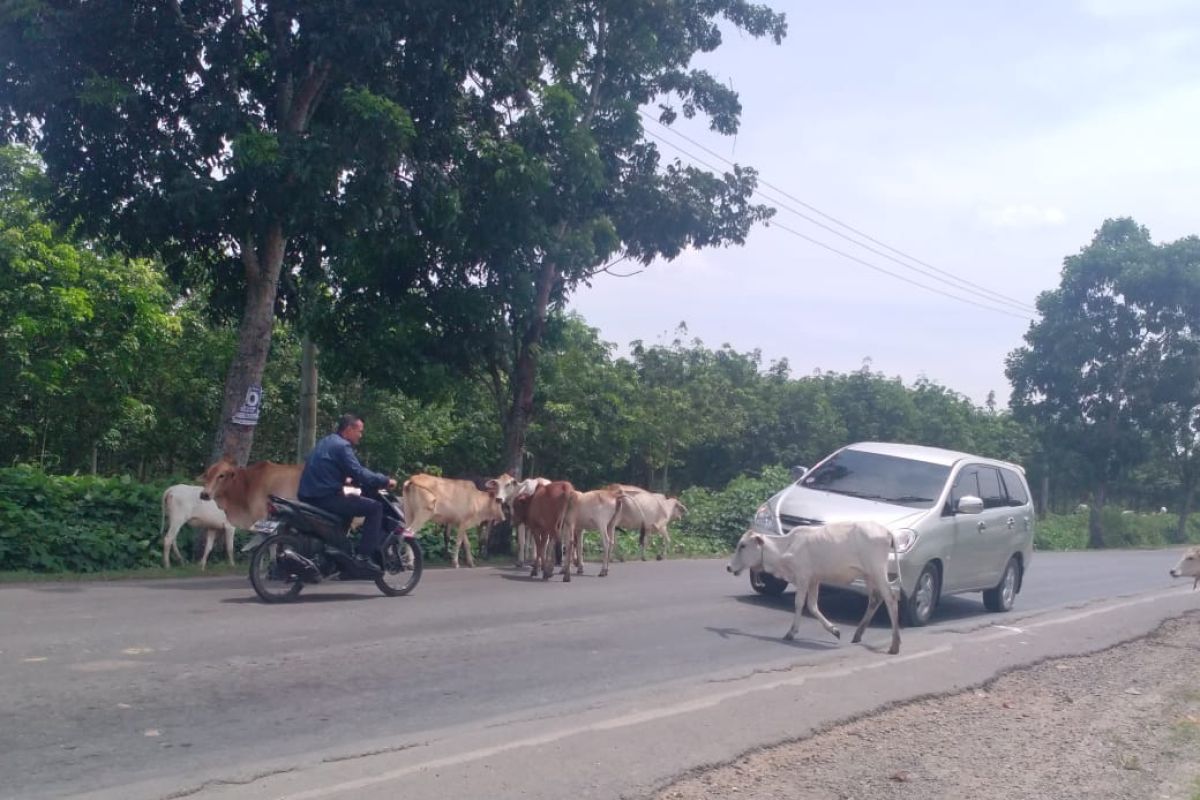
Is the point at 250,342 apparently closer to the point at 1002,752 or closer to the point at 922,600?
the point at 922,600

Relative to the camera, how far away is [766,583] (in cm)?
1420

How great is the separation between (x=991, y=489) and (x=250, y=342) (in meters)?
10.3

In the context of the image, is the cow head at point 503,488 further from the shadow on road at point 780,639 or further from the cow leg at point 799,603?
the cow leg at point 799,603

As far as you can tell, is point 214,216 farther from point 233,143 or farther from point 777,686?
point 777,686

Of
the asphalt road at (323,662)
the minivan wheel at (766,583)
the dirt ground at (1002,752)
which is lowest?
the dirt ground at (1002,752)

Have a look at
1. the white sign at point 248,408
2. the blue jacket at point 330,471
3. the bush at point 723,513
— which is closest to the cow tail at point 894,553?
the blue jacket at point 330,471

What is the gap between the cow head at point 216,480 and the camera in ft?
45.9

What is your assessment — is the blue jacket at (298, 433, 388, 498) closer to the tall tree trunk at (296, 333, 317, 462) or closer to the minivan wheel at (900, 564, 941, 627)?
the minivan wheel at (900, 564, 941, 627)

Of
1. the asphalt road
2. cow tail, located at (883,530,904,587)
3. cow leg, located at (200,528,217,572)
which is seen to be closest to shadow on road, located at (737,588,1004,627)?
the asphalt road

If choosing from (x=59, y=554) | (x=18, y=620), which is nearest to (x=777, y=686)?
(x=18, y=620)

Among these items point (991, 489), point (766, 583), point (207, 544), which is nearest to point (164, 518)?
point (207, 544)

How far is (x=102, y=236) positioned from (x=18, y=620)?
7.97 metres

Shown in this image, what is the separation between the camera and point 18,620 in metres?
9.55

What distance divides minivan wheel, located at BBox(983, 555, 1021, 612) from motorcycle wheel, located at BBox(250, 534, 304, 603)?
9034 millimetres
